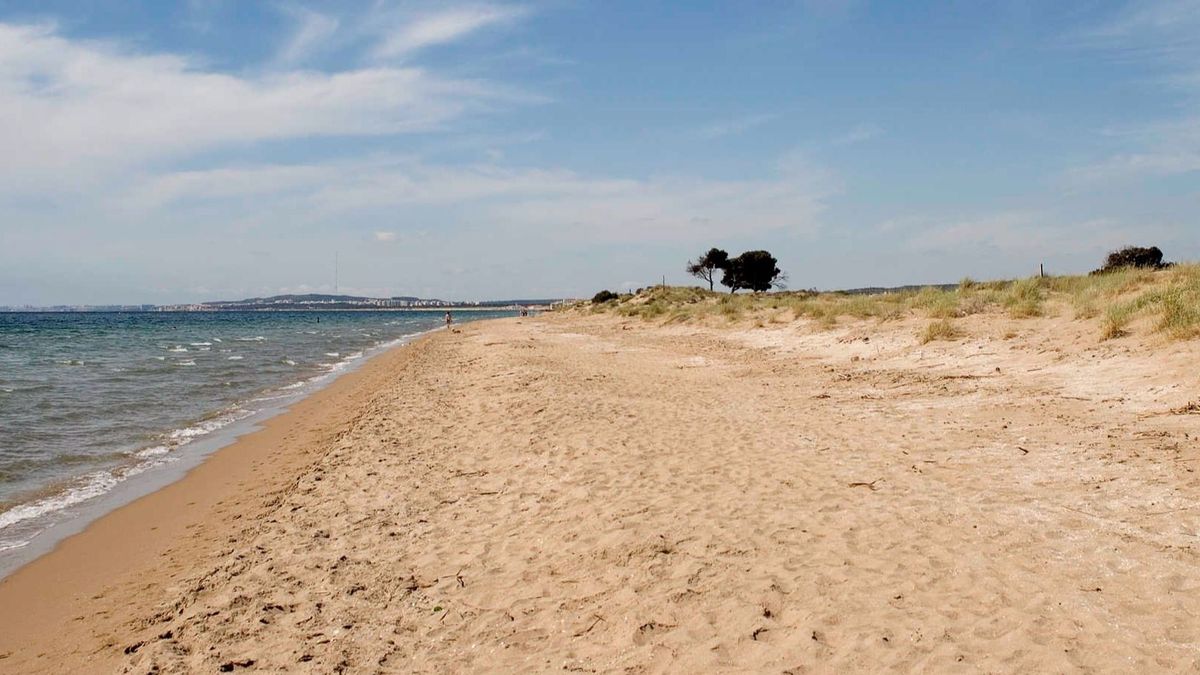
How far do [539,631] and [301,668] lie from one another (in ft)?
4.66

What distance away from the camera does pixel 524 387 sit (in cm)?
1486

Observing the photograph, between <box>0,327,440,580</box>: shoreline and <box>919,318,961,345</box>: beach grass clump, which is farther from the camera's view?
<box>919,318,961,345</box>: beach grass clump

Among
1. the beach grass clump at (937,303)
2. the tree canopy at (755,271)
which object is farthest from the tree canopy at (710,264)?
the beach grass clump at (937,303)

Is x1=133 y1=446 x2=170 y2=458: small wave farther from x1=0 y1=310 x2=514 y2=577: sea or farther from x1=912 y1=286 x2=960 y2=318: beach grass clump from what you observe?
x1=912 y1=286 x2=960 y2=318: beach grass clump

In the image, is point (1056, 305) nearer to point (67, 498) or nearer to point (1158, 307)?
point (1158, 307)

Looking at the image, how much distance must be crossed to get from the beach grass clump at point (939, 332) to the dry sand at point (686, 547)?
15.9ft

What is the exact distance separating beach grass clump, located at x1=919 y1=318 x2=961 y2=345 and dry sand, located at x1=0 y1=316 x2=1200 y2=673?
4.85 metres

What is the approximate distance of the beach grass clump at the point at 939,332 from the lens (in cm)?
1619

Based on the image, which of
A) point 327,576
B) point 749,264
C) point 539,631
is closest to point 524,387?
point 327,576

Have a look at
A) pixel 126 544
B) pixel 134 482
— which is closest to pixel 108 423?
pixel 134 482

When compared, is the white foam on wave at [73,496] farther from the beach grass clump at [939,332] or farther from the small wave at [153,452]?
the beach grass clump at [939,332]

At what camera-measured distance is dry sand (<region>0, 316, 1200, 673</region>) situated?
13.2 ft

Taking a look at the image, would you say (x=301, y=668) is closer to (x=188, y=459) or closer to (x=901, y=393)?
(x=188, y=459)

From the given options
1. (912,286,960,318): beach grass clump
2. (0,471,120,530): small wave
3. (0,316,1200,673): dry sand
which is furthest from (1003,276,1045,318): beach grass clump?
(0,471,120,530): small wave
